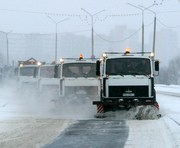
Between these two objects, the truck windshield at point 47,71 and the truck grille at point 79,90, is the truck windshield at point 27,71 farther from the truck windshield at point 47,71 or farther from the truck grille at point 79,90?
the truck grille at point 79,90

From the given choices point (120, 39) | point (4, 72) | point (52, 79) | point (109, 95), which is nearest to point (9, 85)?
point (4, 72)

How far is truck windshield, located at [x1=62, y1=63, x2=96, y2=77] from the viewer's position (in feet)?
75.8

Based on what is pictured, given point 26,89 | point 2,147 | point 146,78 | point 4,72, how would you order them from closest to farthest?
1. point 2,147
2. point 146,78
3. point 26,89
4. point 4,72

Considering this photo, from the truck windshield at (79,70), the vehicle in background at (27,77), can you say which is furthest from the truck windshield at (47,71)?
the truck windshield at (79,70)

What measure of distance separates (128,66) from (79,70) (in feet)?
14.5

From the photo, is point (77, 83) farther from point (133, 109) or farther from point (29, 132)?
point (29, 132)

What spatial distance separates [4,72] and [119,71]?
39691mm

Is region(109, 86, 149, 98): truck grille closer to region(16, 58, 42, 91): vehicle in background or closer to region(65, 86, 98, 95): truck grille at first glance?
region(65, 86, 98, 95): truck grille

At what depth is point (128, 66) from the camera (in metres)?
19.3

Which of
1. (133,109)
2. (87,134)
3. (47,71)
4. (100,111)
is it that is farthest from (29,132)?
(47,71)

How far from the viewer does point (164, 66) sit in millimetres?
134750

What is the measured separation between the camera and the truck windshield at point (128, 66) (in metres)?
19.3

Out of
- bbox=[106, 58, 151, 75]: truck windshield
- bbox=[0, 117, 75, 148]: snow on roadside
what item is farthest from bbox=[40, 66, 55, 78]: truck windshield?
bbox=[0, 117, 75, 148]: snow on roadside

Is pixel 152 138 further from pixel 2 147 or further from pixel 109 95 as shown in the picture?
pixel 109 95
